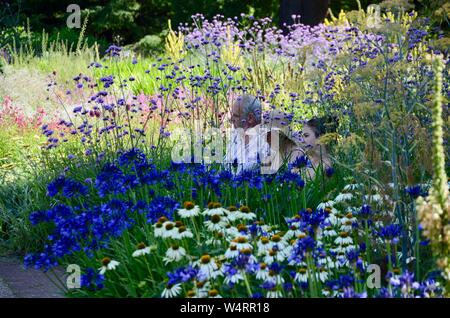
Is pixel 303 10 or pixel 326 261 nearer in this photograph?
pixel 326 261

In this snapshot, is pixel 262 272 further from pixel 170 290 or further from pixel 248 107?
pixel 248 107

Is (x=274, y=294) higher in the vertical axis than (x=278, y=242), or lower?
lower

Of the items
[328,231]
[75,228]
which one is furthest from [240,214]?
[75,228]

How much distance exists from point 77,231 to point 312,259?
4.27 ft

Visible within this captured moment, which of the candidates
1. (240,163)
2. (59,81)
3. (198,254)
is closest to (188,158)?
(240,163)

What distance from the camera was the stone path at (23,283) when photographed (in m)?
4.11

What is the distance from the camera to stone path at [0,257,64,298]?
4.11 meters

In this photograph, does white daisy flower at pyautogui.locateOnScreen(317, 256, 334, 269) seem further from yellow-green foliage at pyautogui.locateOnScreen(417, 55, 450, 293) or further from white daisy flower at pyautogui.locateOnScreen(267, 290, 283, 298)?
yellow-green foliage at pyautogui.locateOnScreen(417, 55, 450, 293)

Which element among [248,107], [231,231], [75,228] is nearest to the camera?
[231,231]

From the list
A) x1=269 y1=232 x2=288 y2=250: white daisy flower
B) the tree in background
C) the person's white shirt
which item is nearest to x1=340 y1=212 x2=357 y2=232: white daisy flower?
x1=269 y1=232 x2=288 y2=250: white daisy flower

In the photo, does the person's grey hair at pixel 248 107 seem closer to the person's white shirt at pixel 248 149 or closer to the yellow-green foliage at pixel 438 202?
the person's white shirt at pixel 248 149

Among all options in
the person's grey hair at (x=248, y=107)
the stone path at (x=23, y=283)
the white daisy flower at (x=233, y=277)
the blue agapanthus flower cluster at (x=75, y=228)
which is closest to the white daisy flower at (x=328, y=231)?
the white daisy flower at (x=233, y=277)

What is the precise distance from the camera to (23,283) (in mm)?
4352

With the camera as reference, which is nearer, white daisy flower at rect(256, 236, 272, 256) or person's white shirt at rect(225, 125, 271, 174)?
white daisy flower at rect(256, 236, 272, 256)
